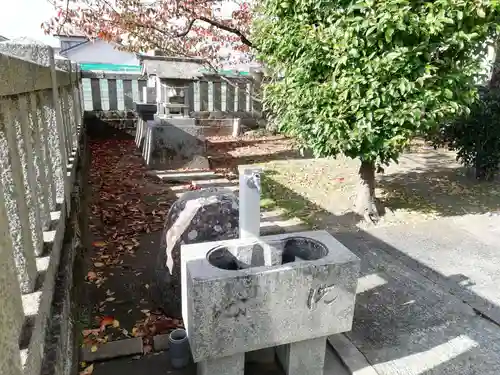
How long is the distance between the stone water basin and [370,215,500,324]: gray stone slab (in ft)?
5.53

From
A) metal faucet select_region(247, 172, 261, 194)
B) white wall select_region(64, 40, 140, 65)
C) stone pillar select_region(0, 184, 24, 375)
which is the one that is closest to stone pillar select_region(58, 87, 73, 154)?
metal faucet select_region(247, 172, 261, 194)

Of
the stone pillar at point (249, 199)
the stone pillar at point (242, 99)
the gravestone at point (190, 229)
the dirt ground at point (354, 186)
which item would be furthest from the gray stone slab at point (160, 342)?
the stone pillar at point (242, 99)

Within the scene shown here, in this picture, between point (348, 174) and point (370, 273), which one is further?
point (348, 174)

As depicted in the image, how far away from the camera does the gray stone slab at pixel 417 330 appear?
8.51 feet

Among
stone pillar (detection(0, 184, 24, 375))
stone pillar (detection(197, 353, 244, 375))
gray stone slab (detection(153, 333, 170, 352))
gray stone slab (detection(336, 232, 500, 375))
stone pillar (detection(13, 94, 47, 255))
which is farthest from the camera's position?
gray stone slab (detection(153, 333, 170, 352))

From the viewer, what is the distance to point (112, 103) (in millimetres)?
11023

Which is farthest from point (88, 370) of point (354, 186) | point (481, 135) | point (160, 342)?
point (481, 135)

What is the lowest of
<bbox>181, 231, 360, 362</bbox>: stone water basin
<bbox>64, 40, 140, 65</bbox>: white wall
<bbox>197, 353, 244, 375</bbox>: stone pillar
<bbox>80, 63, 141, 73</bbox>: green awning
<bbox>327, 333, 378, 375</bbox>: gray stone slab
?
<bbox>327, 333, 378, 375</bbox>: gray stone slab

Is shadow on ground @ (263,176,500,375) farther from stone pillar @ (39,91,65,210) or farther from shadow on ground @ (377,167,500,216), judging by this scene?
stone pillar @ (39,91,65,210)

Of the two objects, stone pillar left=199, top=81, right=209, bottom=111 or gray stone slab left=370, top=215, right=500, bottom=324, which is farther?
stone pillar left=199, top=81, right=209, bottom=111

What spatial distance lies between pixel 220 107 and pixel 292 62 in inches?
332

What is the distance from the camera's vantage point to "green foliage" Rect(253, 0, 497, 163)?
381cm

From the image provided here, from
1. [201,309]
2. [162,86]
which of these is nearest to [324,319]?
[201,309]

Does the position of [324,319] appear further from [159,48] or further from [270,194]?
[159,48]
